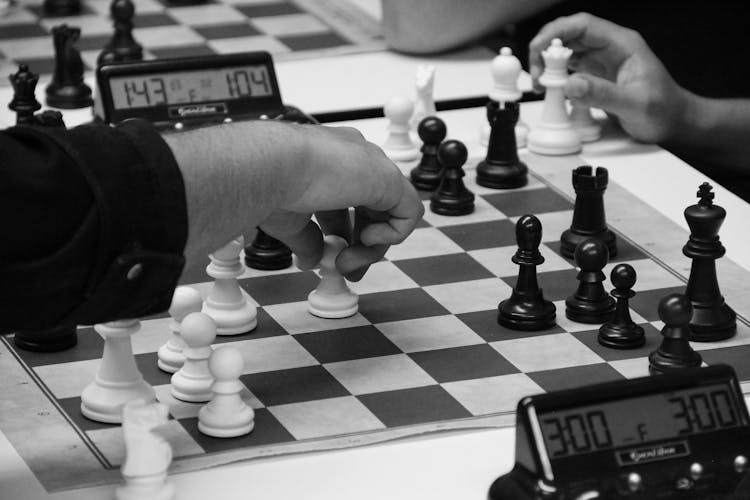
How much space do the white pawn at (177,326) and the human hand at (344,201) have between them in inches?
5.6

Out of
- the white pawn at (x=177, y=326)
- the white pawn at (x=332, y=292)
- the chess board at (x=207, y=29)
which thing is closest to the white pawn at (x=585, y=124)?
the chess board at (x=207, y=29)

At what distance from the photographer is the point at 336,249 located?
209 cm

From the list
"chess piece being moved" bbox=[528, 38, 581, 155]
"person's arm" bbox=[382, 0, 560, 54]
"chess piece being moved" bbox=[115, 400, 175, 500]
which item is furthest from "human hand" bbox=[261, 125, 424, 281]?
"person's arm" bbox=[382, 0, 560, 54]

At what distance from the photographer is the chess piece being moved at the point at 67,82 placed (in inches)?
120

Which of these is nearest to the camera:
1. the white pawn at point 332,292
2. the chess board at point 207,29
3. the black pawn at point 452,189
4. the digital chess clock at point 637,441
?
the digital chess clock at point 637,441

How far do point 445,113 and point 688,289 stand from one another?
1051 millimetres

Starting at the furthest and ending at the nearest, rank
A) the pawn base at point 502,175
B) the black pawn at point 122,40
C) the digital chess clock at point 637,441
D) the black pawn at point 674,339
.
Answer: the black pawn at point 122,40 < the pawn base at point 502,175 < the black pawn at point 674,339 < the digital chess clock at point 637,441

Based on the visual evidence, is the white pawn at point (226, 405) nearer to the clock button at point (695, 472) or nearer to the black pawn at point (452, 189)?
the clock button at point (695, 472)

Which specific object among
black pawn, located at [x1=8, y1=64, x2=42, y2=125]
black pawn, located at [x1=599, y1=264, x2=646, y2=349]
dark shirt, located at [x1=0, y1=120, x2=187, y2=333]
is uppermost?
dark shirt, located at [x1=0, y1=120, x2=187, y2=333]

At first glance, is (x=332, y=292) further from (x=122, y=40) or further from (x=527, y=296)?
(x=122, y=40)

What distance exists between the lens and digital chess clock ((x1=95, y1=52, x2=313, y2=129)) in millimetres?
2627

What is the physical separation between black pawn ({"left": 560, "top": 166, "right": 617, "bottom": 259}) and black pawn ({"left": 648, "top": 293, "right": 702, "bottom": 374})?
41 centimetres

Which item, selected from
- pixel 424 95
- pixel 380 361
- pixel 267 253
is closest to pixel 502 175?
pixel 424 95

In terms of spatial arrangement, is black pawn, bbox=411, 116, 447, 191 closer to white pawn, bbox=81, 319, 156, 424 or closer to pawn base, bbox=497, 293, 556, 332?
pawn base, bbox=497, 293, 556, 332
